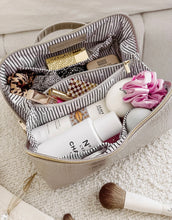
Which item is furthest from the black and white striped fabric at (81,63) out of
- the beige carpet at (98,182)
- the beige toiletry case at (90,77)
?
the beige carpet at (98,182)

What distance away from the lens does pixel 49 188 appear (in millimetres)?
548

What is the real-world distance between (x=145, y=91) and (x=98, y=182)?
207mm

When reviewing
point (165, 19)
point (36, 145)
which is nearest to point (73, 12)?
point (165, 19)

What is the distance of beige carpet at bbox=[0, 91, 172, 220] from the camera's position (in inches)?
20.5

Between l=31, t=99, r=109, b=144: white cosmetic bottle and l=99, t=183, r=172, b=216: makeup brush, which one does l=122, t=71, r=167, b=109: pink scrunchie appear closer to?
l=31, t=99, r=109, b=144: white cosmetic bottle

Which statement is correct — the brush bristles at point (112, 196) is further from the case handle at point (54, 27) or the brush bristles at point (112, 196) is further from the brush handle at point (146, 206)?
the case handle at point (54, 27)

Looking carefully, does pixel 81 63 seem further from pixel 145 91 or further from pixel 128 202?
pixel 128 202

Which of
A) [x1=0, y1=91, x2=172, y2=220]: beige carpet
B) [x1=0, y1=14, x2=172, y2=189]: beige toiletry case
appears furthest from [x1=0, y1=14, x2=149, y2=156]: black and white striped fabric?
[x1=0, y1=91, x2=172, y2=220]: beige carpet

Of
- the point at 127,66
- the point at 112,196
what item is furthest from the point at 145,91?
the point at 112,196

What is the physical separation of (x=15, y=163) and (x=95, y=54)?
295 mm

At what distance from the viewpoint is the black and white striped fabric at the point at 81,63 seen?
52 cm

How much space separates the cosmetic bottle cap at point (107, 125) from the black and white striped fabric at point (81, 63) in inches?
2.5

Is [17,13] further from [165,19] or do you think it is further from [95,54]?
[165,19]

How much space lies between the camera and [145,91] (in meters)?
0.49
